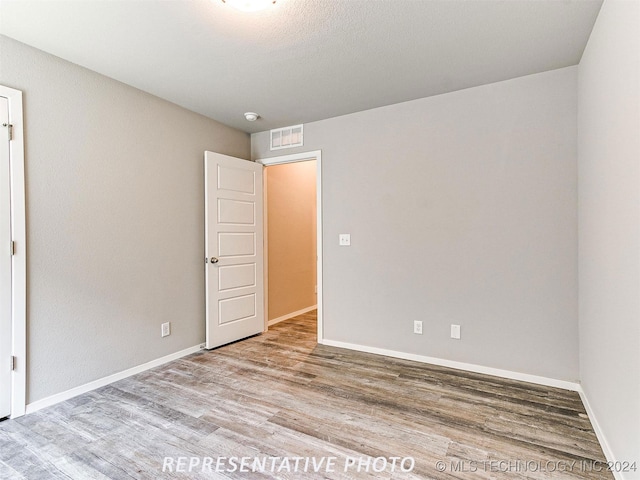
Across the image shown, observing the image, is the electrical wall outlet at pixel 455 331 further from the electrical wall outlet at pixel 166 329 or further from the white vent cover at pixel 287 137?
the electrical wall outlet at pixel 166 329

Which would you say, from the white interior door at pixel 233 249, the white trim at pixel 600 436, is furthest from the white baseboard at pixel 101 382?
the white trim at pixel 600 436

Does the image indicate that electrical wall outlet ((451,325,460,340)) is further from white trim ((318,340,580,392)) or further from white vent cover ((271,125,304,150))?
white vent cover ((271,125,304,150))

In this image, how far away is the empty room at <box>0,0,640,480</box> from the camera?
1803mm

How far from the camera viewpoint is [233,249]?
3768 millimetres

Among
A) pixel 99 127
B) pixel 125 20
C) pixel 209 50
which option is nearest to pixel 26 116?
pixel 99 127

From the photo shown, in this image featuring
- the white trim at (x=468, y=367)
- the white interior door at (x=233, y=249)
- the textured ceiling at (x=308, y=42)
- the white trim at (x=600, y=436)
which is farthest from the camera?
the white interior door at (x=233, y=249)

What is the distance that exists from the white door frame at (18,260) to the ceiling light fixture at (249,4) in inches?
63.7

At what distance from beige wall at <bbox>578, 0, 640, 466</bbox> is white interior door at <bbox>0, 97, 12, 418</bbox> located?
342cm

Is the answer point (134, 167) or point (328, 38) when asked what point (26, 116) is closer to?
point (134, 167)

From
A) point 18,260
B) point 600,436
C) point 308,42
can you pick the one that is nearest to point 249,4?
point 308,42

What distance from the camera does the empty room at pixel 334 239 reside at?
5.91 ft

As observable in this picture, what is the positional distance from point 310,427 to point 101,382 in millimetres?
1800

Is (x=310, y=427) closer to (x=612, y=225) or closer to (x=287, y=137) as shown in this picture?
(x=612, y=225)

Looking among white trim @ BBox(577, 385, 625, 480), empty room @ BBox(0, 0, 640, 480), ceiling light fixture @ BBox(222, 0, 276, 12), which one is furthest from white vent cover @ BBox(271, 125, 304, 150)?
white trim @ BBox(577, 385, 625, 480)
